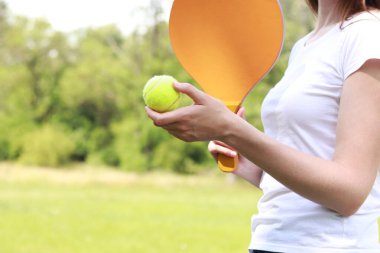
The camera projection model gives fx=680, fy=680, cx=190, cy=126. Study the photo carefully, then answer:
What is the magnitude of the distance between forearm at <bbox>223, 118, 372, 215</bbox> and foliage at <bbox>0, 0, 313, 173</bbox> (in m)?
24.2

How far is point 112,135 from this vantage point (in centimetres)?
2817

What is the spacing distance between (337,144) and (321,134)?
0.25ft

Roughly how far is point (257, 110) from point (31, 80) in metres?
11.8

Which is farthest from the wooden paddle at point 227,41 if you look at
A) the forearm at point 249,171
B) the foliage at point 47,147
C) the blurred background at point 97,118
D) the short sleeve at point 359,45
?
the foliage at point 47,147

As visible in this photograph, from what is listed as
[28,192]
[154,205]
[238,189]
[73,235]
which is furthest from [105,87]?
[73,235]

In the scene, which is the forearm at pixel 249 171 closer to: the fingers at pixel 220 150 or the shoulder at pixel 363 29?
the fingers at pixel 220 150

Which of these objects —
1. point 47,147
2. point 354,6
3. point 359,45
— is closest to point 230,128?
point 359,45

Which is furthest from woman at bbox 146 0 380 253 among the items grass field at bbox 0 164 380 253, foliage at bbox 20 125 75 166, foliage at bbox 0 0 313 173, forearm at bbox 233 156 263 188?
foliage at bbox 20 125 75 166

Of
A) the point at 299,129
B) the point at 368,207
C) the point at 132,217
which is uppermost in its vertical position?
the point at 299,129

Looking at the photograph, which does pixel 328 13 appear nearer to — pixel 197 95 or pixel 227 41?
pixel 227 41

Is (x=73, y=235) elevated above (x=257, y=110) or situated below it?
above

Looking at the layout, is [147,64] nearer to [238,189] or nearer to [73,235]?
[238,189]

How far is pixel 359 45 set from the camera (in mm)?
1133

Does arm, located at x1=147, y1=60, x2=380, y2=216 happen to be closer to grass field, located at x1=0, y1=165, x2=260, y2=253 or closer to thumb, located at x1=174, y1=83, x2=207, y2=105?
thumb, located at x1=174, y1=83, x2=207, y2=105
